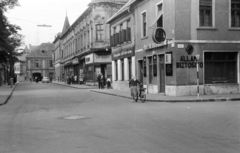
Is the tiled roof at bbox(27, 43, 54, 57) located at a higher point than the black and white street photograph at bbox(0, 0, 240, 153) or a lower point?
higher

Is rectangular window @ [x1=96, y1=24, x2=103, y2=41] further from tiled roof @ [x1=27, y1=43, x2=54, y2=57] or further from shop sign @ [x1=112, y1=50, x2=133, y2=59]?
tiled roof @ [x1=27, y1=43, x2=54, y2=57]

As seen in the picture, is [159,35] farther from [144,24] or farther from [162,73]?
[144,24]

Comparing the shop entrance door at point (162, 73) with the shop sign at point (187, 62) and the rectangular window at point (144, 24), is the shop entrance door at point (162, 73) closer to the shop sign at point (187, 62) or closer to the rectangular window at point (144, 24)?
the shop sign at point (187, 62)

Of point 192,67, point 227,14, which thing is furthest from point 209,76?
point 227,14

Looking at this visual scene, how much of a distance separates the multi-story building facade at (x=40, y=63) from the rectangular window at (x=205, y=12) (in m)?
87.3

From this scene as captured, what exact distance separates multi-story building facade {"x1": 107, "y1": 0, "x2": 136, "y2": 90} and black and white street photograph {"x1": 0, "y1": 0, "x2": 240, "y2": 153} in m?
0.09

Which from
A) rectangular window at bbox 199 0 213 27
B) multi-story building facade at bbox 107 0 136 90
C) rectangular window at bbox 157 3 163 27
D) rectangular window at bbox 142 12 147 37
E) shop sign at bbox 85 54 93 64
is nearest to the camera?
rectangular window at bbox 199 0 213 27

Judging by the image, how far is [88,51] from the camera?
4503 cm

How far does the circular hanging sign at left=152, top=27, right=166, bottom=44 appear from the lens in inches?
841

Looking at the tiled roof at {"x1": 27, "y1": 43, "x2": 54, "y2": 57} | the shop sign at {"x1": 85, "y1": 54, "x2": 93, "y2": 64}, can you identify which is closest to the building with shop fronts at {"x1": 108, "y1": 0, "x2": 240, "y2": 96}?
the shop sign at {"x1": 85, "y1": 54, "x2": 93, "y2": 64}

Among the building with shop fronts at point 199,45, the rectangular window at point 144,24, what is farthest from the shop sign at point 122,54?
the building with shop fronts at point 199,45

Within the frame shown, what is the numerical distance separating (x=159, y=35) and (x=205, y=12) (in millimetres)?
3315

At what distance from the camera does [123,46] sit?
1221 inches

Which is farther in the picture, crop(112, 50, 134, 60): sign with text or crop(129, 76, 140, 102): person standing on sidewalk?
crop(112, 50, 134, 60): sign with text
